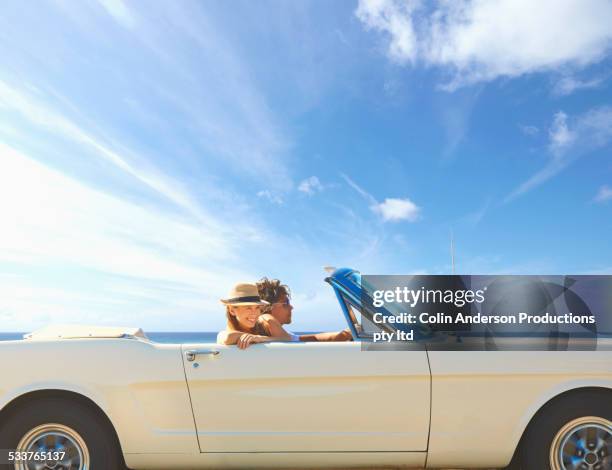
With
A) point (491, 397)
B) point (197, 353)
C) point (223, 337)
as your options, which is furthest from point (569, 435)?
point (197, 353)

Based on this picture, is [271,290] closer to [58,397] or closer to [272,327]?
[272,327]

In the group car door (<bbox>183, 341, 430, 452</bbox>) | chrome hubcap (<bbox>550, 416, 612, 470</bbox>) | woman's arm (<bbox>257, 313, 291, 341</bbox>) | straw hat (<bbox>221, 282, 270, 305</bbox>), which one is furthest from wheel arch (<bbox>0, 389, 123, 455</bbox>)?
chrome hubcap (<bbox>550, 416, 612, 470</bbox>)

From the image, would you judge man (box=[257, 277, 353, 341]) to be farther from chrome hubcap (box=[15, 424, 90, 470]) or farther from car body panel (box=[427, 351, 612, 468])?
chrome hubcap (box=[15, 424, 90, 470])

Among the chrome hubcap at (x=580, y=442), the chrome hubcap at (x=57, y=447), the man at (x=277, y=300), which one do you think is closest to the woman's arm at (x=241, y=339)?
the man at (x=277, y=300)

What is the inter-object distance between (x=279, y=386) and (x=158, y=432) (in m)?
0.85

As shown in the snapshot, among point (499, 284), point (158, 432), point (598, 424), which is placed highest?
point (499, 284)

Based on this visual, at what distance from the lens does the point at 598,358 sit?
12.1 ft

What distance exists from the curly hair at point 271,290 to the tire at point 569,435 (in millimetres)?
2160

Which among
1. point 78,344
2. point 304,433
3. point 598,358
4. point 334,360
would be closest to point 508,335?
point 598,358

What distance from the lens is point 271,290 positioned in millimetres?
4781

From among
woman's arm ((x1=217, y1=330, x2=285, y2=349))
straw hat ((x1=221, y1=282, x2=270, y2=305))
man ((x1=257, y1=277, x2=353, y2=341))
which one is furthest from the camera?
man ((x1=257, y1=277, x2=353, y2=341))

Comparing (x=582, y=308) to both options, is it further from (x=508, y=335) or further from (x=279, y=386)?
(x=279, y=386)

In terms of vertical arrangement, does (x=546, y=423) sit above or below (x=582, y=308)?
below

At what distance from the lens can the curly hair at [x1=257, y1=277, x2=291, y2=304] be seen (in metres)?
4.75
